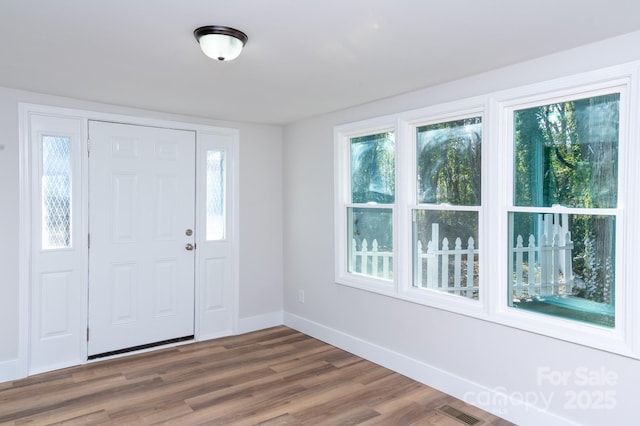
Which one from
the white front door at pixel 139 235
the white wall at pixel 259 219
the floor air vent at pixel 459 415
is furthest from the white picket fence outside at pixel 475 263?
the white front door at pixel 139 235

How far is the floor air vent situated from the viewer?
8.77ft

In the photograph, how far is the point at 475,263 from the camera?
3.00m

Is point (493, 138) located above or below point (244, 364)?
above

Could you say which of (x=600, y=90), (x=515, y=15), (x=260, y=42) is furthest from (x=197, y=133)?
(x=600, y=90)

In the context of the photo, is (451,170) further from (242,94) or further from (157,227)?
(157,227)

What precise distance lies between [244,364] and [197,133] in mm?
2342

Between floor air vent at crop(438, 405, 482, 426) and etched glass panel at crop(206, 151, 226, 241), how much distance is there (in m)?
2.76

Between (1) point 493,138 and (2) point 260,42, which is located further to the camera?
(1) point 493,138

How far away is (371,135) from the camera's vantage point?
3.83 meters

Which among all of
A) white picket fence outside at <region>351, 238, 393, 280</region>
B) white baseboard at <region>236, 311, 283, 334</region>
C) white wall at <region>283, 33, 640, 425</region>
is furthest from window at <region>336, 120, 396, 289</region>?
white baseboard at <region>236, 311, 283, 334</region>

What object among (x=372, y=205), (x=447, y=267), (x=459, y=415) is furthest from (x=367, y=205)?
(x=459, y=415)

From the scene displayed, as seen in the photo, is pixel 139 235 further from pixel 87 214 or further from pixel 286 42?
pixel 286 42

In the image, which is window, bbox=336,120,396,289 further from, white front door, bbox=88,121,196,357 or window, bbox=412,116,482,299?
white front door, bbox=88,121,196,357

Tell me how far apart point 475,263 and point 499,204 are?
1.57 ft
